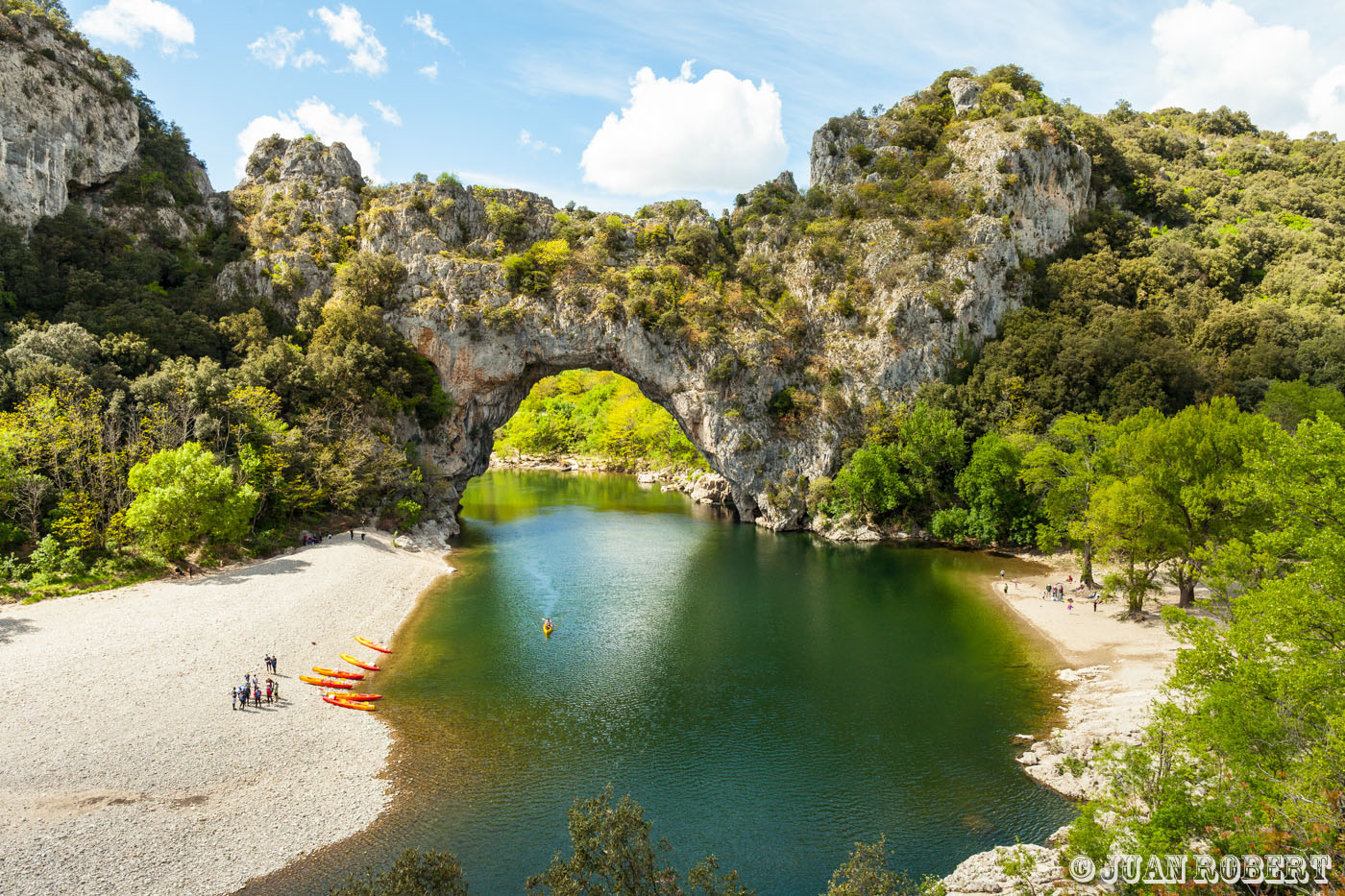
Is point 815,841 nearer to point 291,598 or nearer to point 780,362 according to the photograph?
point 291,598

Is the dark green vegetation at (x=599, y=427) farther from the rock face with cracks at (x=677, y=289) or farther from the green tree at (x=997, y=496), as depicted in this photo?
the green tree at (x=997, y=496)

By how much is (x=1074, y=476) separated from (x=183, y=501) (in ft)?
173

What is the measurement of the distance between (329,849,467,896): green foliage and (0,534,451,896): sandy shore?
8.67m

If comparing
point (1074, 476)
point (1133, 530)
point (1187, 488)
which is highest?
point (1074, 476)

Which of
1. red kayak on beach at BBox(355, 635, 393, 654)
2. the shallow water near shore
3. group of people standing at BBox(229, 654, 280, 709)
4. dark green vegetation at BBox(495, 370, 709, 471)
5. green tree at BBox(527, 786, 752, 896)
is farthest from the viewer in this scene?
dark green vegetation at BBox(495, 370, 709, 471)

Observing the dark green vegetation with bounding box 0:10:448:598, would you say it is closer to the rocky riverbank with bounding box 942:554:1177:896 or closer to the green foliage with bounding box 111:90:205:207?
the green foliage with bounding box 111:90:205:207

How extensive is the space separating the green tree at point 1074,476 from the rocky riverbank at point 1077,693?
294cm

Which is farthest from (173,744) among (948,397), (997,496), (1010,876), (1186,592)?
(948,397)

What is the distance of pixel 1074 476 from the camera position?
137 feet

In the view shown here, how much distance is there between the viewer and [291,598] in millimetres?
37000

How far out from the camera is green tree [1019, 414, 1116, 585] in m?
41.4

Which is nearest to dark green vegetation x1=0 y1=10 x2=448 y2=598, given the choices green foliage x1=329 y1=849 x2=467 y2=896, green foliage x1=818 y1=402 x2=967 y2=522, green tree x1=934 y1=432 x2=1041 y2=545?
green foliage x1=329 y1=849 x2=467 y2=896

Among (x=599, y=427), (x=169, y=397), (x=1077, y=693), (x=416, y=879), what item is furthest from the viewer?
(x=599, y=427)

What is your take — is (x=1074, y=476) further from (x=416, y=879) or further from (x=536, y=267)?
(x=536, y=267)
